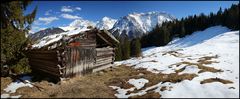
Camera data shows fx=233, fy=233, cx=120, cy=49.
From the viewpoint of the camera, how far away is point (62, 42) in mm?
20156

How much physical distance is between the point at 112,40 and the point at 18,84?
12063 millimetres

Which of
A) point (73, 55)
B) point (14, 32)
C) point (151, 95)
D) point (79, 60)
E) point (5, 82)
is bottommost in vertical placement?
point (151, 95)

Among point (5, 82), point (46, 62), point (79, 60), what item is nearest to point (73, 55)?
point (79, 60)

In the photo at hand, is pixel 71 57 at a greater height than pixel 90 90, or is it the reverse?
pixel 71 57

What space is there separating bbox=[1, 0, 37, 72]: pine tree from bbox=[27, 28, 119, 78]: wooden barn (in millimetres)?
1410

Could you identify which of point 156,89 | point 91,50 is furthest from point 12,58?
point 156,89

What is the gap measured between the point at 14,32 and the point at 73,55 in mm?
5742

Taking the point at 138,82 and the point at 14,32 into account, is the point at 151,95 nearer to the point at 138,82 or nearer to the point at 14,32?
the point at 138,82

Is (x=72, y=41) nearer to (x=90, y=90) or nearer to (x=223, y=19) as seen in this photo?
(x=90, y=90)

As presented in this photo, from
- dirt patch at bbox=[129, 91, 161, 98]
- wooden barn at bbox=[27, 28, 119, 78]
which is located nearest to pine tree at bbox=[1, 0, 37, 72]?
wooden barn at bbox=[27, 28, 119, 78]

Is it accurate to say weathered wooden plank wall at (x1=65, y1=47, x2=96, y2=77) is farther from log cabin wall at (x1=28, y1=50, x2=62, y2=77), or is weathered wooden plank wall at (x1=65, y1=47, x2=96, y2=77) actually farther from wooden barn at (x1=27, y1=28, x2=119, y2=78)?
log cabin wall at (x1=28, y1=50, x2=62, y2=77)

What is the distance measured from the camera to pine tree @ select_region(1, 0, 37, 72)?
60.7ft

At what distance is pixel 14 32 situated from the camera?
21.3 meters

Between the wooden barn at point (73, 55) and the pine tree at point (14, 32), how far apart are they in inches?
55.5
